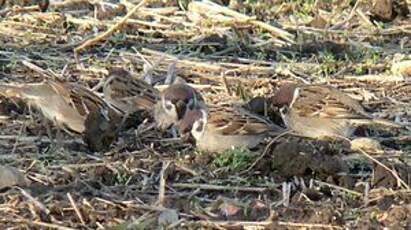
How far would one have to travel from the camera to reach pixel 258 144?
8.02 meters

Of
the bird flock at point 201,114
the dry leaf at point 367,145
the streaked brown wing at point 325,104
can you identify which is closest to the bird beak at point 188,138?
the bird flock at point 201,114

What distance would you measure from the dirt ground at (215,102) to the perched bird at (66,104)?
4.1 inches

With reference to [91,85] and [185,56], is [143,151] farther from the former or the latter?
[185,56]

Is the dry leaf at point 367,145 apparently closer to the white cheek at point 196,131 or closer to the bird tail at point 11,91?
the white cheek at point 196,131

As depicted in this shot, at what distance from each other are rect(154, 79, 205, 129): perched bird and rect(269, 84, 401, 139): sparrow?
574mm

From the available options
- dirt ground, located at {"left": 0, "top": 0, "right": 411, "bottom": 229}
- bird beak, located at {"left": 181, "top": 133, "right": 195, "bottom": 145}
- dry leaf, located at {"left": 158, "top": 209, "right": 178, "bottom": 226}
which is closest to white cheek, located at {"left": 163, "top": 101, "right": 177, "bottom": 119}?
dirt ground, located at {"left": 0, "top": 0, "right": 411, "bottom": 229}

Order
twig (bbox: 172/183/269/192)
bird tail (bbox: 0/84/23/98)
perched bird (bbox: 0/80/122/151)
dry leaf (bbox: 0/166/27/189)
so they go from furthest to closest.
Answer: bird tail (bbox: 0/84/23/98) < perched bird (bbox: 0/80/122/151) < twig (bbox: 172/183/269/192) < dry leaf (bbox: 0/166/27/189)

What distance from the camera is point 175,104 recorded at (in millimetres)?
8555

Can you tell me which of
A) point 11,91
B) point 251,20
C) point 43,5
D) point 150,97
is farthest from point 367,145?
point 43,5

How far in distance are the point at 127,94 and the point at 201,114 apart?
3.75 feet

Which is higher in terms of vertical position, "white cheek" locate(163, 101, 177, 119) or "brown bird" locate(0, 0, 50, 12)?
"white cheek" locate(163, 101, 177, 119)

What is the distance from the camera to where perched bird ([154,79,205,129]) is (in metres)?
8.48

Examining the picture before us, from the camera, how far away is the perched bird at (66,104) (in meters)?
8.39

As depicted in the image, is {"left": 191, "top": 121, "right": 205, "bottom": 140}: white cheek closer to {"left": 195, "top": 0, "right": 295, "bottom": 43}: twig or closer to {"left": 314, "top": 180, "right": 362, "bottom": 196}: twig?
{"left": 314, "top": 180, "right": 362, "bottom": 196}: twig
